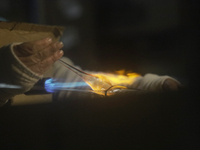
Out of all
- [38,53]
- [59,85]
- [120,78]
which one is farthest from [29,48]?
[120,78]

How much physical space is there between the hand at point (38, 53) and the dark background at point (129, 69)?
11 centimetres

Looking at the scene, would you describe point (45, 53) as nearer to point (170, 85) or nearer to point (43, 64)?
point (43, 64)

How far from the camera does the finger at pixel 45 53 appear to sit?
0.45 meters

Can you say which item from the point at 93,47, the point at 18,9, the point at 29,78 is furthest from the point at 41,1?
the point at 29,78

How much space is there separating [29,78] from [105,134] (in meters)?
0.35

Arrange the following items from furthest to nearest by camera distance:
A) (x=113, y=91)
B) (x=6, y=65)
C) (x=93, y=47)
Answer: (x=93, y=47)
(x=113, y=91)
(x=6, y=65)

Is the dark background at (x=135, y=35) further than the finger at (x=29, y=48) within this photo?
Yes

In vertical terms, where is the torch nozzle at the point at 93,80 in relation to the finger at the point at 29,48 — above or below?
below

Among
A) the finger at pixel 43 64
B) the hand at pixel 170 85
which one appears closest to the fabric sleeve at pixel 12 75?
the finger at pixel 43 64

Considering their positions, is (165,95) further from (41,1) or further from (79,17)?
(41,1)

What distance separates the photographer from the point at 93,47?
2.11 feet

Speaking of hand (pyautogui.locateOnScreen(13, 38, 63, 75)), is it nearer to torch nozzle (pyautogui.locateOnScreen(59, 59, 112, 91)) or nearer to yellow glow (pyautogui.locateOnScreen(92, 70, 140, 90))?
torch nozzle (pyautogui.locateOnScreen(59, 59, 112, 91))

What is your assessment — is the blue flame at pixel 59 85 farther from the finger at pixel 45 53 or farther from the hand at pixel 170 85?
the hand at pixel 170 85

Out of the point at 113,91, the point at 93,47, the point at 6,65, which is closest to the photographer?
the point at 6,65
